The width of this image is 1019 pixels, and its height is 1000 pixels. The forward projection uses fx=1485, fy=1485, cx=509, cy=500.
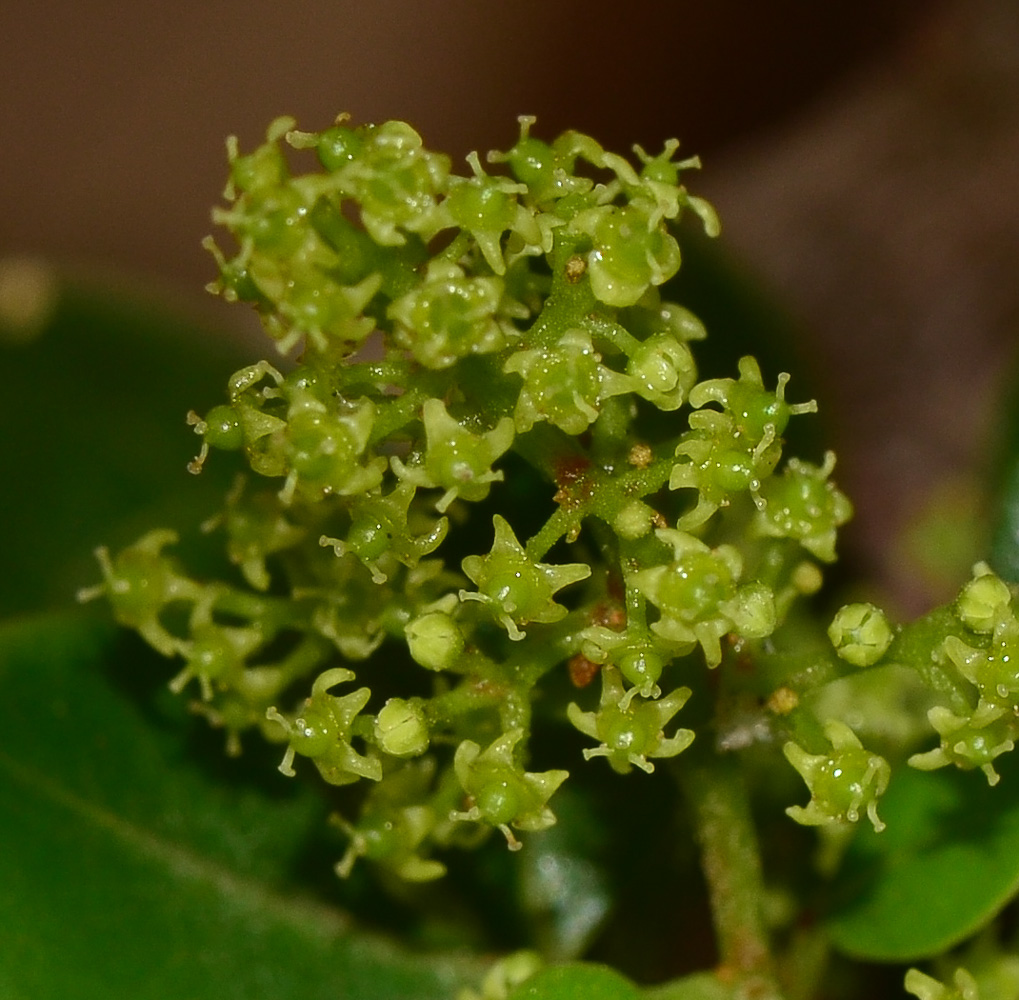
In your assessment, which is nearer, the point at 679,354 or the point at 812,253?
the point at 679,354

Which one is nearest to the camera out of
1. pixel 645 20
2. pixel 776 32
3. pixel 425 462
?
pixel 425 462

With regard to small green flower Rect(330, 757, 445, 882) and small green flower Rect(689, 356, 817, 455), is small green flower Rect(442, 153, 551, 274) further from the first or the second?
small green flower Rect(330, 757, 445, 882)

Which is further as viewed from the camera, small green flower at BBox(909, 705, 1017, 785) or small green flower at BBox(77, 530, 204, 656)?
small green flower at BBox(77, 530, 204, 656)

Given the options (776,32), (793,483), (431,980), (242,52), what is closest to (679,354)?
(793,483)

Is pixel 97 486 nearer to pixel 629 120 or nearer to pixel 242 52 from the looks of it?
pixel 629 120

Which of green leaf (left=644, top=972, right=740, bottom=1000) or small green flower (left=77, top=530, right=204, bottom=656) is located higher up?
small green flower (left=77, top=530, right=204, bottom=656)

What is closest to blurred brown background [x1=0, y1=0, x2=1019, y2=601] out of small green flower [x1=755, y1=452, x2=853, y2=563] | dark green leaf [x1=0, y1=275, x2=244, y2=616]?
dark green leaf [x1=0, y1=275, x2=244, y2=616]

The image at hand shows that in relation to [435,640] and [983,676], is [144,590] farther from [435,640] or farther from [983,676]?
[983,676]
